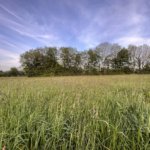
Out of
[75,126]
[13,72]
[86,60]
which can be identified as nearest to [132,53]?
[86,60]

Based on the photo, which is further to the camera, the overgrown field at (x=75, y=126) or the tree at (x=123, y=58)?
the tree at (x=123, y=58)

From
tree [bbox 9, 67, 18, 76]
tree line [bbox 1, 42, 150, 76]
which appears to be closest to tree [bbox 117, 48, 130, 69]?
tree line [bbox 1, 42, 150, 76]

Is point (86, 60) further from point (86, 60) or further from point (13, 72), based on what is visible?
point (13, 72)

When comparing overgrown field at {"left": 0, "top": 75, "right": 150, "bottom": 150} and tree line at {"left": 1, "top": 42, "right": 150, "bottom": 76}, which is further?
tree line at {"left": 1, "top": 42, "right": 150, "bottom": 76}

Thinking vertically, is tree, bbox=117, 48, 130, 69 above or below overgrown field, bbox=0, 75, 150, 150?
above

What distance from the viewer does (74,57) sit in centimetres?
3269

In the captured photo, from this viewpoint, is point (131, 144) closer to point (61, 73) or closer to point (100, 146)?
point (100, 146)

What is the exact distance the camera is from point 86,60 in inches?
1334

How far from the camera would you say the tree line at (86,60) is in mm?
30234

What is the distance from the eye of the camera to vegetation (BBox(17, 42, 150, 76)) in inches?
1190

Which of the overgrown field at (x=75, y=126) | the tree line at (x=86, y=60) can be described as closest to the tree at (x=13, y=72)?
the tree line at (x=86, y=60)

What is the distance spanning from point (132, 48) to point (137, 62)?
673cm

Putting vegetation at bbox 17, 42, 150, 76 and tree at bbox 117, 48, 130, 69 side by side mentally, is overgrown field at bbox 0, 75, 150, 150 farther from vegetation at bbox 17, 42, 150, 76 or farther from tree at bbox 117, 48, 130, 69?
tree at bbox 117, 48, 130, 69

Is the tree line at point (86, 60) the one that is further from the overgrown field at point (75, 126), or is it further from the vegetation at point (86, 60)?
the overgrown field at point (75, 126)
